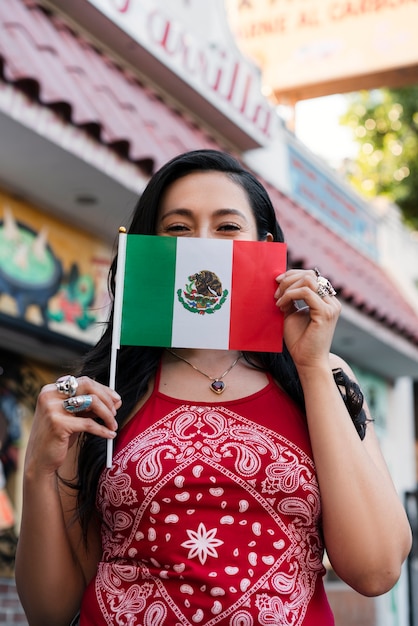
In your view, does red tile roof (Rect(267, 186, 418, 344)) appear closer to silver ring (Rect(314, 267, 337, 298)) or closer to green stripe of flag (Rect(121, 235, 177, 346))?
green stripe of flag (Rect(121, 235, 177, 346))

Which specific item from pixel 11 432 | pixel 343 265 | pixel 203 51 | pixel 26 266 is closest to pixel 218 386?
pixel 26 266

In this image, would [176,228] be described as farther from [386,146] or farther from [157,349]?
[386,146]

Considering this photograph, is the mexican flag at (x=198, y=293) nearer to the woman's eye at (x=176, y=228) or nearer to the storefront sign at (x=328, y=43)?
the woman's eye at (x=176, y=228)

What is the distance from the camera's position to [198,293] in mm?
2412

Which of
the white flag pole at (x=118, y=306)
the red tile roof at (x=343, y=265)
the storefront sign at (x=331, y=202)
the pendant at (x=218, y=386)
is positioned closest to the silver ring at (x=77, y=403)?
the white flag pole at (x=118, y=306)

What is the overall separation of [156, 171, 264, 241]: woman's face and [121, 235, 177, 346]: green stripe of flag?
2.4 inches

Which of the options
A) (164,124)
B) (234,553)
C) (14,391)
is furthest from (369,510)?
(164,124)

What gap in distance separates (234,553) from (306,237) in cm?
689

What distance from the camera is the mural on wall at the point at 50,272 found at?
5707 mm

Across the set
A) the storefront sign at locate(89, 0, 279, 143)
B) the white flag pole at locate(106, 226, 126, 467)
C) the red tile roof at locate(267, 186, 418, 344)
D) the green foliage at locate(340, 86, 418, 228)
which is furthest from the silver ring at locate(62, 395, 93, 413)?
the green foliage at locate(340, 86, 418, 228)

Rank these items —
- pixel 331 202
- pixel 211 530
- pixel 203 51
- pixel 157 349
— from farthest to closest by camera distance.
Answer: pixel 331 202, pixel 203 51, pixel 157 349, pixel 211 530

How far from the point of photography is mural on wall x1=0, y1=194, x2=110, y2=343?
5.71 metres

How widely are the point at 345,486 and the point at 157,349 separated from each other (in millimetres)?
708

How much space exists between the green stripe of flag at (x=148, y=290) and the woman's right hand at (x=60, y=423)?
314 millimetres
